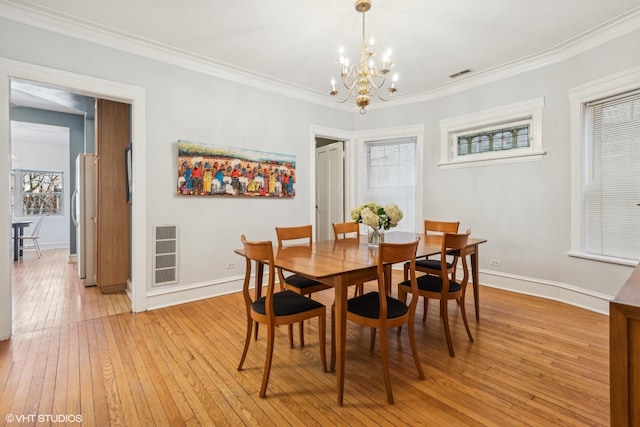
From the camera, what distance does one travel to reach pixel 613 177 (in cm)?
307

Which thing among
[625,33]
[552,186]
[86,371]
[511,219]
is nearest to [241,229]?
[86,371]

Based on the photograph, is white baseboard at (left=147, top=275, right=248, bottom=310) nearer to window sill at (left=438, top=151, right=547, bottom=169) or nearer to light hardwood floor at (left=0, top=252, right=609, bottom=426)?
light hardwood floor at (left=0, top=252, right=609, bottom=426)

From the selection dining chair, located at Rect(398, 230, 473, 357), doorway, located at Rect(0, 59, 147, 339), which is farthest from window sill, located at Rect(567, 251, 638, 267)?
doorway, located at Rect(0, 59, 147, 339)

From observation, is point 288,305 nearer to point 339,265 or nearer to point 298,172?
point 339,265

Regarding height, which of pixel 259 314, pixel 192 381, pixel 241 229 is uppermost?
pixel 241 229

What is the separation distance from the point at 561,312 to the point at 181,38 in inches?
190

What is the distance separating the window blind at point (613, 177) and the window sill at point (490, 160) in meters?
0.49

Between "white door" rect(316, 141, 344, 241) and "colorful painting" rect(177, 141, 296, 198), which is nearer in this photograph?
"colorful painting" rect(177, 141, 296, 198)

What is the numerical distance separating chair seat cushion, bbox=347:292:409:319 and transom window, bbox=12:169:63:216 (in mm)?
8943

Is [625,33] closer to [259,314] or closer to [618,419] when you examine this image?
[618,419]

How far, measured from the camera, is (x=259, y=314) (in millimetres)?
1886

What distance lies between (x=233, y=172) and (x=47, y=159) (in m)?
6.94

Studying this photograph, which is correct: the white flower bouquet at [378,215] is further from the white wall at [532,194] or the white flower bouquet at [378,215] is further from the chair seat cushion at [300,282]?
the white wall at [532,194]

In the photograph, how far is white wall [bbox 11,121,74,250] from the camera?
7132 mm
